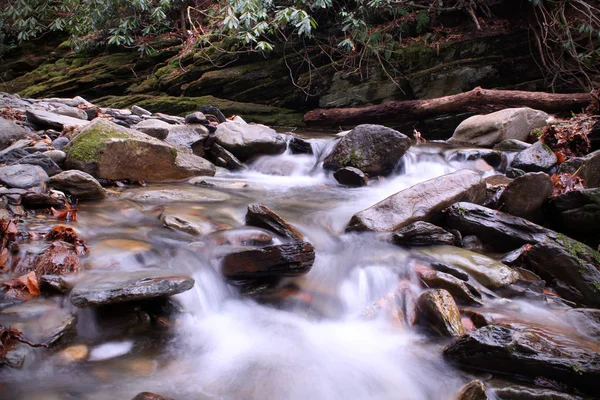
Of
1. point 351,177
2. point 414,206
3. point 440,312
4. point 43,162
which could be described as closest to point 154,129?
point 43,162

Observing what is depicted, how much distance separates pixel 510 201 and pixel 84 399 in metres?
4.32

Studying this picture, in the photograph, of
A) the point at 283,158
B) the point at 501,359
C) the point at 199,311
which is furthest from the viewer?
A: the point at 283,158

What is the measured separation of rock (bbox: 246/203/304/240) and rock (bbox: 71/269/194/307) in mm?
1179

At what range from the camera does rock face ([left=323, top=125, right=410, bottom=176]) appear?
625 centimetres

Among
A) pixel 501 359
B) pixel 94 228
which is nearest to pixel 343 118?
pixel 94 228

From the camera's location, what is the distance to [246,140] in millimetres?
6914

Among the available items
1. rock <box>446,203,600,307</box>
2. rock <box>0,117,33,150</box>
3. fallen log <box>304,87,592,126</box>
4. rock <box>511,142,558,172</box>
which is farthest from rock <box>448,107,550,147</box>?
rock <box>0,117,33,150</box>

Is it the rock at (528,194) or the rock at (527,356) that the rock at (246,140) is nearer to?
the rock at (528,194)

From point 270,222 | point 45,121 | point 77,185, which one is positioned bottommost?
point 270,222

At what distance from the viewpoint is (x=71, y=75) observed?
507 inches

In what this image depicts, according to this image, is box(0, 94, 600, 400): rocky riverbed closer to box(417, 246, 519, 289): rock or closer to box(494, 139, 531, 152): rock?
box(417, 246, 519, 289): rock

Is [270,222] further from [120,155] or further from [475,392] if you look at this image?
[120,155]

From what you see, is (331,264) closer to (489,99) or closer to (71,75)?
(489,99)

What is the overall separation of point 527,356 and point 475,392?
0.45m
